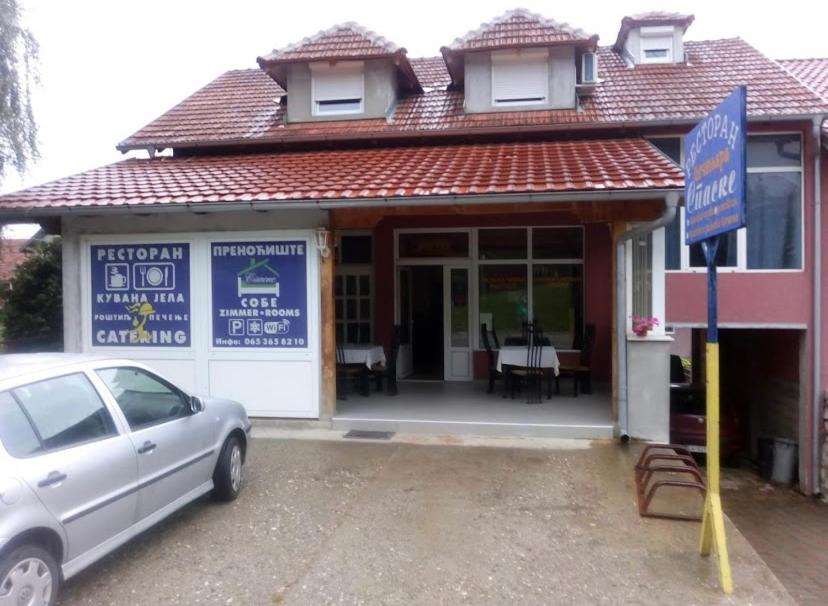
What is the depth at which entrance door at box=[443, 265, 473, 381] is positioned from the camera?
1139 centimetres

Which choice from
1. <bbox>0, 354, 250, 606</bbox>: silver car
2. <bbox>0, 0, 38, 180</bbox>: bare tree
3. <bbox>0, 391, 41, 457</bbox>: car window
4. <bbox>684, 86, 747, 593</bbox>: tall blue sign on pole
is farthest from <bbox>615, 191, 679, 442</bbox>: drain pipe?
<bbox>0, 0, 38, 180</bbox>: bare tree

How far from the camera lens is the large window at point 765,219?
9.68 metres

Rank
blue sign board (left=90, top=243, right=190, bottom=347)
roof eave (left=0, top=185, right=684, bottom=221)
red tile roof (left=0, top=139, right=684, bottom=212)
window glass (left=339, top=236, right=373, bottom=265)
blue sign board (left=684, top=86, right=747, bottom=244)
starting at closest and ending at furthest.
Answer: blue sign board (left=684, top=86, right=747, bottom=244)
roof eave (left=0, top=185, right=684, bottom=221)
red tile roof (left=0, top=139, right=684, bottom=212)
blue sign board (left=90, top=243, right=190, bottom=347)
window glass (left=339, top=236, right=373, bottom=265)

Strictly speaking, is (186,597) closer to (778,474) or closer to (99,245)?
(99,245)

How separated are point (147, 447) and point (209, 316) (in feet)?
13.4

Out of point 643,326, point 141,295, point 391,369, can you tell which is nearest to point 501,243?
point 391,369

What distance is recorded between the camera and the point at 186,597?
12.7ft

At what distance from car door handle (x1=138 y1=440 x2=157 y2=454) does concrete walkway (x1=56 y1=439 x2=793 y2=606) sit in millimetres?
784

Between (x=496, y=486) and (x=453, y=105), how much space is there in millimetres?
7507

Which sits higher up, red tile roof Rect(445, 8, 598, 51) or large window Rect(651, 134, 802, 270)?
red tile roof Rect(445, 8, 598, 51)

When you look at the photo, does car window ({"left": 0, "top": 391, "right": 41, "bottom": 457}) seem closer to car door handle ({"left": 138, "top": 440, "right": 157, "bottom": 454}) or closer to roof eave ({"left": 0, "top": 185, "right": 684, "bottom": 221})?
car door handle ({"left": 138, "top": 440, "right": 157, "bottom": 454})

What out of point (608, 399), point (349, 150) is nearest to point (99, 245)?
point (349, 150)

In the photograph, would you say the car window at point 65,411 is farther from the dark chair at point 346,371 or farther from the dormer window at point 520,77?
the dormer window at point 520,77

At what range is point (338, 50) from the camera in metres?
11.0
